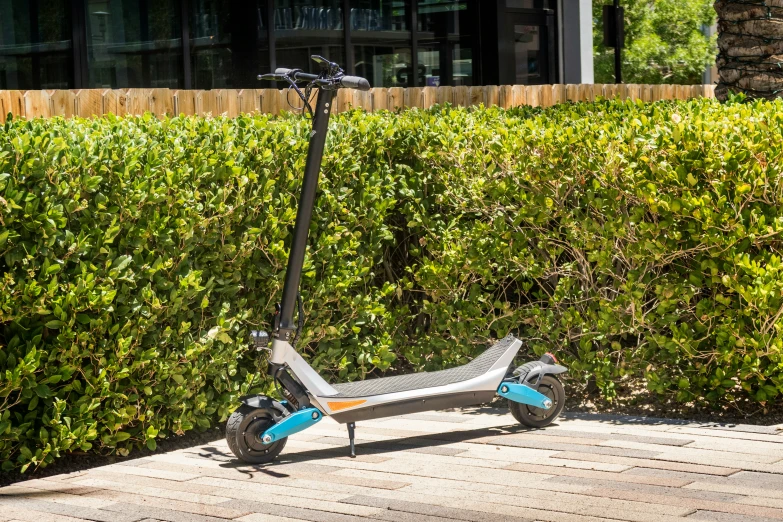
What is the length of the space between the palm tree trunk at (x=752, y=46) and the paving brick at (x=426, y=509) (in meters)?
4.75

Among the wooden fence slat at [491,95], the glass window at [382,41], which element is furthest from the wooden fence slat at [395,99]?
the glass window at [382,41]

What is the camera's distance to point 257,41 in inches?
535

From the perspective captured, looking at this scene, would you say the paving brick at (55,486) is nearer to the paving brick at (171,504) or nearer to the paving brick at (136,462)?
the paving brick at (171,504)

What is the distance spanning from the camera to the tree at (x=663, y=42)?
31.7 m

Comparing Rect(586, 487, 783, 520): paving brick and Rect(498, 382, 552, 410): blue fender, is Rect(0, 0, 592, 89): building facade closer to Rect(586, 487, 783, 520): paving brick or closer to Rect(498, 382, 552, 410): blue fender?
Rect(498, 382, 552, 410): blue fender

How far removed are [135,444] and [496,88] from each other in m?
5.96

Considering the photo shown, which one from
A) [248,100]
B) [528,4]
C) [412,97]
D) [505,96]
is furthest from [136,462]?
[528,4]

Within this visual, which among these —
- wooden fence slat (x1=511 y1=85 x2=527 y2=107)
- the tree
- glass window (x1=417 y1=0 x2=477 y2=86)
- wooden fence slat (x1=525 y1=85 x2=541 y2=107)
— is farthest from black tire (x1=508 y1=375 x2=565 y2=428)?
the tree

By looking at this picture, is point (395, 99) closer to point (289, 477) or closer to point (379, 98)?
point (379, 98)

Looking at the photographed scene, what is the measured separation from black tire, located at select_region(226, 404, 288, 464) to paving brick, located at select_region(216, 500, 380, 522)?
57 centimetres

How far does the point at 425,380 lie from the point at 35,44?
7.79 meters

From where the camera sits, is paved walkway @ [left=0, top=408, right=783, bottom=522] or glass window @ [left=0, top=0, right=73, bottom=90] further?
glass window @ [left=0, top=0, right=73, bottom=90]

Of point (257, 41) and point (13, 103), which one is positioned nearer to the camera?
point (13, 103)

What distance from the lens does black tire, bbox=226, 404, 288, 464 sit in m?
5.12
